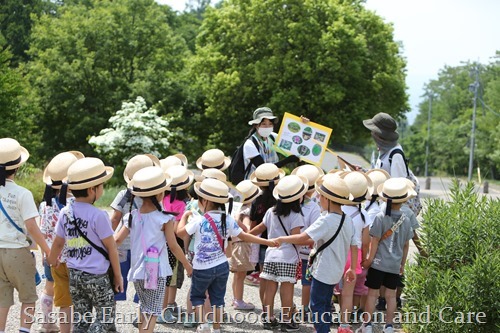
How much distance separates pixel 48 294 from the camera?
6.32 meters

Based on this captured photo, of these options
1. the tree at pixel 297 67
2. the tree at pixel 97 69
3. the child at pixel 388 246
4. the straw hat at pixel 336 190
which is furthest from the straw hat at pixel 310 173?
the tree at pixel 97 69

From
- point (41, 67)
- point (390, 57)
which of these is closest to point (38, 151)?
point (41, 67)

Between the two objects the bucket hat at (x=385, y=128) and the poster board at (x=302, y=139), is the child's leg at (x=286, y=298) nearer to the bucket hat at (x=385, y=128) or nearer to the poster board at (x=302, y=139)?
Result: the bucket hat at (x=385, y=128)

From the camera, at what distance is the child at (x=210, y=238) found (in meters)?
6.06

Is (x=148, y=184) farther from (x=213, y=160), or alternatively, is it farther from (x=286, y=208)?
(x=213, y=160)

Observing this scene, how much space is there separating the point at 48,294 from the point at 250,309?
235cm

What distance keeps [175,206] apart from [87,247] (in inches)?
69.5

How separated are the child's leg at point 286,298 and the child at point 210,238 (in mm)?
830

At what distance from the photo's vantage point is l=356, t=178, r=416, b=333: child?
21.8ft

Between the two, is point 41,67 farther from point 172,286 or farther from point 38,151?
point 172,286

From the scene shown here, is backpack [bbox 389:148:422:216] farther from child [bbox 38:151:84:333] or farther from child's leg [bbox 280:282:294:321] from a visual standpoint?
child [bbox 38:151:84:333]

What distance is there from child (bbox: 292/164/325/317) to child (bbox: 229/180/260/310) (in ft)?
1.85

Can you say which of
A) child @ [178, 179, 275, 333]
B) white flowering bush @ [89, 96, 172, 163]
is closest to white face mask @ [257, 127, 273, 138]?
child @ [178, 179, 275, 333]

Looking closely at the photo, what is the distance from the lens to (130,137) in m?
24.2
